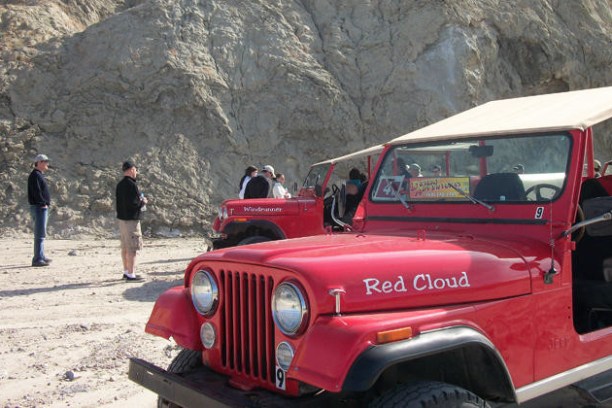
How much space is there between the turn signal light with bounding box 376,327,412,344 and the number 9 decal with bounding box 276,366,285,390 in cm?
53

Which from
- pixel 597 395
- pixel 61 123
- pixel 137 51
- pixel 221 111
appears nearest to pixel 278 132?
pixel 221 111

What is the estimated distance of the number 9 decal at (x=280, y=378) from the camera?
2.91 metres

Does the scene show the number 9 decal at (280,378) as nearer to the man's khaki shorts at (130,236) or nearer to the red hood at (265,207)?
the red hood at (265,207)

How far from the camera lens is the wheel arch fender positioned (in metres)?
3.46

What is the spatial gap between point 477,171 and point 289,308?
178cm

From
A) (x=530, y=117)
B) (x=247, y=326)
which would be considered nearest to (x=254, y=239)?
(x=530, y=117)

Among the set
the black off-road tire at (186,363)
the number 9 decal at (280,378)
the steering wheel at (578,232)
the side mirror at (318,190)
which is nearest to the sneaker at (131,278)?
the side mirror at (318,190)

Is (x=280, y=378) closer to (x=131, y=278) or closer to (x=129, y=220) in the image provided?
(x=131, y=278)

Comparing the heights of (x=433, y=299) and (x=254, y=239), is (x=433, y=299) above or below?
above

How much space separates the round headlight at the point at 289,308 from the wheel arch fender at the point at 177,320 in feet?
2.53

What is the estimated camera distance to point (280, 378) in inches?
115

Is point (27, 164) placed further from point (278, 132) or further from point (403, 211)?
point (403, 211)

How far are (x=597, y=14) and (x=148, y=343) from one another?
22899 millimetres

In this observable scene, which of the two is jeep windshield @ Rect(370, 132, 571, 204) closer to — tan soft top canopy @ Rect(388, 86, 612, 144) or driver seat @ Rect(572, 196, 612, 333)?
tan soft top canopy @ Rect(388, 86, 612, 144)
